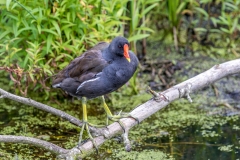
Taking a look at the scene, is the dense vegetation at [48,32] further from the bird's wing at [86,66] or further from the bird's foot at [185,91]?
the bird's foot at [185,91]

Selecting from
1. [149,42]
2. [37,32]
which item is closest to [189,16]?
[149,42]

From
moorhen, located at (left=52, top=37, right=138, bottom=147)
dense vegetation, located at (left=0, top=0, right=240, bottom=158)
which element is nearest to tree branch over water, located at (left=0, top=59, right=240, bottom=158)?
moorhen, located at (left=52, top=37, right=138, bottom=147)

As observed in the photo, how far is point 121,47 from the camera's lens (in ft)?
11.8

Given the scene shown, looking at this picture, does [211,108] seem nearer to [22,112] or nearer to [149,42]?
[149,42]

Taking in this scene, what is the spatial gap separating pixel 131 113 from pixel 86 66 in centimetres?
48

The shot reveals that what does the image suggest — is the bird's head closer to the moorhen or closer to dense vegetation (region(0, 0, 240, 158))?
the moorhen

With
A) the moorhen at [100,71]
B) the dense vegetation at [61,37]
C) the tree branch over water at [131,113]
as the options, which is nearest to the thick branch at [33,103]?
the tree branch over water at [131,113]

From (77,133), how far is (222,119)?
1441mm

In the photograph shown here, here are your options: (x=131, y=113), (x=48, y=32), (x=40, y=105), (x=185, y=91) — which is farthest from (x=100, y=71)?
(x=48, y=32)

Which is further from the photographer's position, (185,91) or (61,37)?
(61,37)

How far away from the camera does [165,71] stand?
5719 millimetres

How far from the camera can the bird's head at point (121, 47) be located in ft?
11.7

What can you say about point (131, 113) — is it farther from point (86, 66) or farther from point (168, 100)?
point (86, 66)

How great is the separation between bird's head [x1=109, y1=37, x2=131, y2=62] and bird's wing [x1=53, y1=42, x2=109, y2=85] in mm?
139
